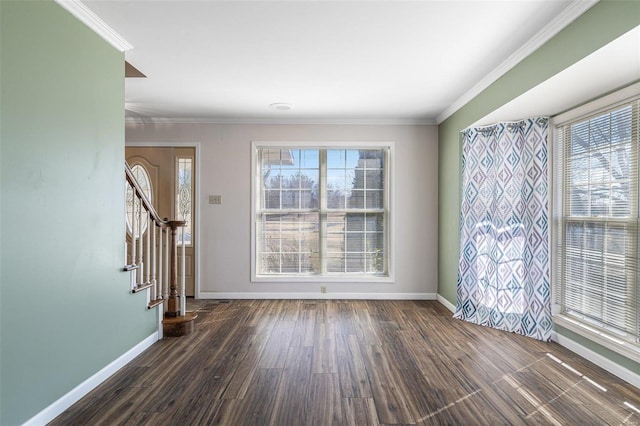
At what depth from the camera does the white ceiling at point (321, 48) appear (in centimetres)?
217

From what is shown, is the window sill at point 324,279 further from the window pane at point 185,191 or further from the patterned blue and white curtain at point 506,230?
the window pane at point 185,191

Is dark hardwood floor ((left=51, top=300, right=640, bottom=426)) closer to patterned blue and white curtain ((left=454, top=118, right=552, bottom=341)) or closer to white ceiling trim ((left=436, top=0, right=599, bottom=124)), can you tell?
patterned blue and white curtain ((left=454, top=118, right=552, bottom=341))

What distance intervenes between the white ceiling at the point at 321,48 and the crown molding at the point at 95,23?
0.05m

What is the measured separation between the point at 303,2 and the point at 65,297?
232 cm

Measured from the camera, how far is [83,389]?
223cm

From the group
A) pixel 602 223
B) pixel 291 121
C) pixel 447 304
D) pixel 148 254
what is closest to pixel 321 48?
pixel 291 121

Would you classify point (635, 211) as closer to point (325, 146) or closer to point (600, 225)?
point (600, 225)

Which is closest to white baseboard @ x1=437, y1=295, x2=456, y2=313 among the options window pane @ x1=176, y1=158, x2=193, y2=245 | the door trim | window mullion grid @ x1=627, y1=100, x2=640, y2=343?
window mullion grid @ x1=627, y1=100, x2=640, y2=343

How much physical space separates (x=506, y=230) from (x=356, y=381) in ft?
7.25

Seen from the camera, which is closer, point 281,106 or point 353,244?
point 281,106

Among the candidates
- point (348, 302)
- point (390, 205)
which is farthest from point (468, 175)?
point (348, 302)

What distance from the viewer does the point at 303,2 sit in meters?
2.10

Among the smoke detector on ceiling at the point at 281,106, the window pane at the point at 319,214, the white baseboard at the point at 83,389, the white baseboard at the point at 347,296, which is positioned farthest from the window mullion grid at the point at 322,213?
the white baseboard at the point at 83,389

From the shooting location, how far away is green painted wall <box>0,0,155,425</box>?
1739 mm
